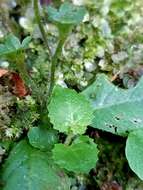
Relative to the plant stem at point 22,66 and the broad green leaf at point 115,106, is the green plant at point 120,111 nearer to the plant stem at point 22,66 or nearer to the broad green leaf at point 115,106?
the broad green leaf at point 115,106

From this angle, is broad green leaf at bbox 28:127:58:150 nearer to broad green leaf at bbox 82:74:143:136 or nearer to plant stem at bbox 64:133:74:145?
plant stem at bbox 64:133:74:145

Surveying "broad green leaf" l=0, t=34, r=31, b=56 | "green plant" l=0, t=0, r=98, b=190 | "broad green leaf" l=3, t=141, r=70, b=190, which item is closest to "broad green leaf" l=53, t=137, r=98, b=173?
"green plant" l=0, t=0, r=98, b=190

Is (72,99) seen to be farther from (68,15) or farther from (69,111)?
(68,15)

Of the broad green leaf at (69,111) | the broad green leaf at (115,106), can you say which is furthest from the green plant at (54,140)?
the broad green leaf at (115,106)

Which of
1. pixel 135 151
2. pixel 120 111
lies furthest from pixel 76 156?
pixel 120 111

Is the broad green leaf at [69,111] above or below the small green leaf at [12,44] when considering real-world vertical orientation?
below

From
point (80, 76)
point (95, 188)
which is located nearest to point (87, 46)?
point (80, 76)
